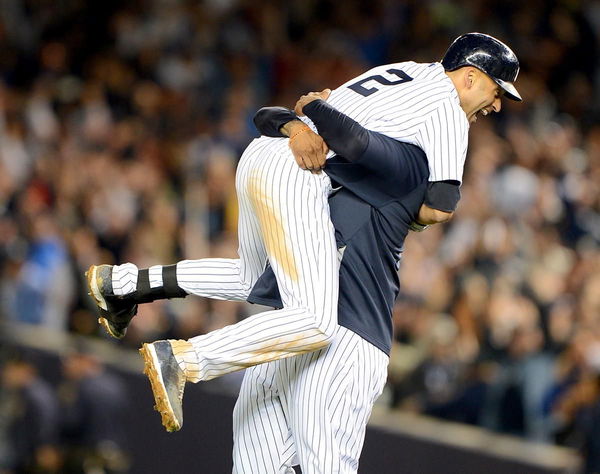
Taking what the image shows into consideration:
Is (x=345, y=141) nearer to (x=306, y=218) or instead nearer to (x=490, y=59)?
(x=306, y=218)

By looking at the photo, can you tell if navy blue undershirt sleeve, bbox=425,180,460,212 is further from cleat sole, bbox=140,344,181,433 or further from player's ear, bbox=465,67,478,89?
cleat sole, bbox=140,344,181,433

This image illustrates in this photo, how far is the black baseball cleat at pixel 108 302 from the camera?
4668 millimetres

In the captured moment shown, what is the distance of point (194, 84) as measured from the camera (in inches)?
473

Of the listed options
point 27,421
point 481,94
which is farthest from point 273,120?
point 27,421

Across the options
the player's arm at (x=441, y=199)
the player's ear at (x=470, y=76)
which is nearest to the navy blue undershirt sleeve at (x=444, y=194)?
the player's arm at (x=441, y=199)

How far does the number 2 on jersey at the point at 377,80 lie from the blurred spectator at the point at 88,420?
4854 mm

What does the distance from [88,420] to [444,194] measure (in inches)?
205

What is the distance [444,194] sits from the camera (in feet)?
14.3

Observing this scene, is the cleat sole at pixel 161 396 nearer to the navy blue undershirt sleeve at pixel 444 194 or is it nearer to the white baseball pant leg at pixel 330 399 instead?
the white baseball pant leg at pixel 330 399

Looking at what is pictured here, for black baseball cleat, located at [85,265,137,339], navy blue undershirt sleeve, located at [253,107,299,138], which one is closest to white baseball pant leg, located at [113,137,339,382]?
navy blue undershirt sleeve, located at [253,107,299,138]

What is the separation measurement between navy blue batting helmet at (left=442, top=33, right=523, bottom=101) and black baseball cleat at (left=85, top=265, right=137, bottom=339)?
1.42m

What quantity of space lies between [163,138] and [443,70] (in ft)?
22.7

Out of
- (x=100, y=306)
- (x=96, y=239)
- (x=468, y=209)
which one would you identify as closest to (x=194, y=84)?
(x=96, y=239)

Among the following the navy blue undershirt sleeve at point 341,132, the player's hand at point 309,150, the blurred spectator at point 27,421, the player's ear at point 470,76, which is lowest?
the blurred spectator at point 27,421
